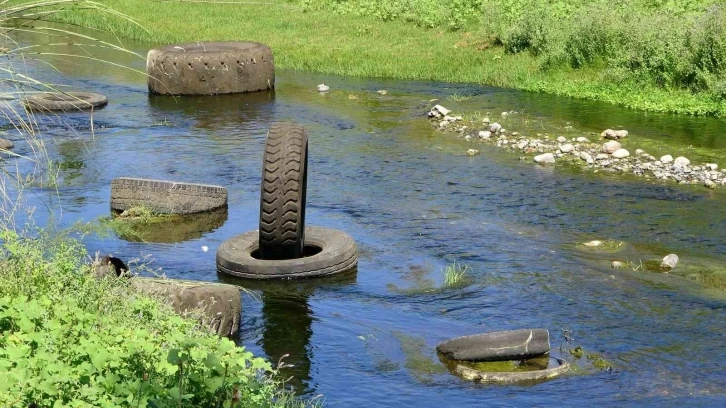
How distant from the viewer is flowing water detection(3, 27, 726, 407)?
26.2 ft

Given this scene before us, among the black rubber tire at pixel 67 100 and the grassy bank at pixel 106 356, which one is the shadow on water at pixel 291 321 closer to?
the grassy bank at pixel 106 356

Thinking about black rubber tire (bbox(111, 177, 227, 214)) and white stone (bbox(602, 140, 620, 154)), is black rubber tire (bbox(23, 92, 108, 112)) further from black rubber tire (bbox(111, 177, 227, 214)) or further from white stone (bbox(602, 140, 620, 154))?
white stone (bbox(602, 140, 620, 154))

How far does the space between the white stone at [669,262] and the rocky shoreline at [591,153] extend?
3545 mm

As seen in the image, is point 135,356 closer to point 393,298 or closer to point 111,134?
point 393,298

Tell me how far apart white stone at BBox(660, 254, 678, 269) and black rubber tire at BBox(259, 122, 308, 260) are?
353cm

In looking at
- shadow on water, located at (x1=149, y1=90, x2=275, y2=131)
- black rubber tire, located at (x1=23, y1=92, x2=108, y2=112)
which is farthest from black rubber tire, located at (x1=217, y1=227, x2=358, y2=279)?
shadow on water, located at (x1=149, y1=90, x2=275, y2=131)

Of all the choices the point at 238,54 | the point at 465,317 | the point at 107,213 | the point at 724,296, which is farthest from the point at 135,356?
the point at 238,54

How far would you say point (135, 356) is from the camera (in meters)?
5.20

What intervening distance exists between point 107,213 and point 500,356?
5750 mm

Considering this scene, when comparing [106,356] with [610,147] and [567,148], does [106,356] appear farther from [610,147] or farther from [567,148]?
[610,147]

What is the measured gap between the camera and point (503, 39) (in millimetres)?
23047

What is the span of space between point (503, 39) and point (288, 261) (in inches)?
563

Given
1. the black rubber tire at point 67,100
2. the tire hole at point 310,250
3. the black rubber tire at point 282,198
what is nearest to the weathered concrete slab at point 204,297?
the black rubber tire at point 282,198

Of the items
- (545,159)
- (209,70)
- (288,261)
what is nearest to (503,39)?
(209,70)
